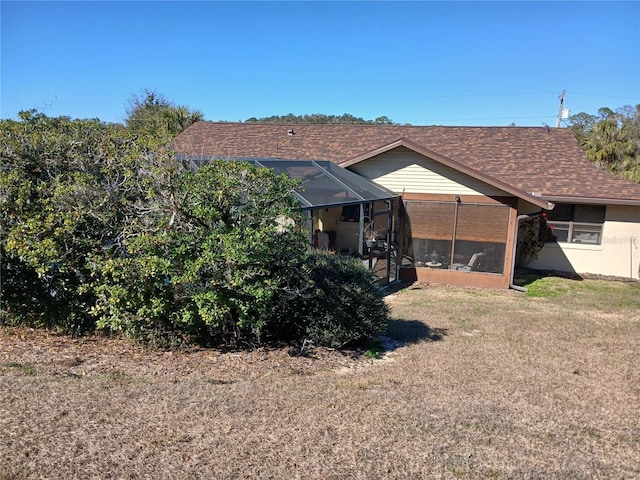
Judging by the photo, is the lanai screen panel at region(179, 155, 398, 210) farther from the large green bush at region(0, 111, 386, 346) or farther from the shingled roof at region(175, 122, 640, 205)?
the large green bush at region(0, 111, 386, 346)

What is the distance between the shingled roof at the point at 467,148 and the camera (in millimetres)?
15602

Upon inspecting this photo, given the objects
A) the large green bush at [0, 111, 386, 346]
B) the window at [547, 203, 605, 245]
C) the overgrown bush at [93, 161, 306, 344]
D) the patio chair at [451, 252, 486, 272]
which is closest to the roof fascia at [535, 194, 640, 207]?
the window at [547, 203, 605, 245]

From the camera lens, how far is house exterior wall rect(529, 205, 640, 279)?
15.6 m

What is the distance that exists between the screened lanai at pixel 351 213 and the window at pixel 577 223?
5.69 meters

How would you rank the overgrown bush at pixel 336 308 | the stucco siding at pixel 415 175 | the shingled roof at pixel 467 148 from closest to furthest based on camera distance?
the overgrown bush at pixel 336 308 → the stucco siding at pixel 415 175 → the shingled roof at pixel 467 148

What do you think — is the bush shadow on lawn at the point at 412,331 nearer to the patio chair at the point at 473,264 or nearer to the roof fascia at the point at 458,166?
the patio chair at the point at 473,264

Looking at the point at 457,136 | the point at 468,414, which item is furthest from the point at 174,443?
the point at 457,136

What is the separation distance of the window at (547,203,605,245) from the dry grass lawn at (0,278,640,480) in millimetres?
8338

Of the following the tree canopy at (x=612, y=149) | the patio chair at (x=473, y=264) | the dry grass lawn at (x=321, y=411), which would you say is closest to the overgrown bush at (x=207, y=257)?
→ the dry grass lawn at (x=321, y=411)

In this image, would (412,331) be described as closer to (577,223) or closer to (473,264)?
(473,264)

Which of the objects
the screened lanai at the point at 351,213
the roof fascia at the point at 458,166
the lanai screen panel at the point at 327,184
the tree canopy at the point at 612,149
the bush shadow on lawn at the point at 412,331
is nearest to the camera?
the bush shadow on lawn at the point at 412,331

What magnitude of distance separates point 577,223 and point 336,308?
38.9ft

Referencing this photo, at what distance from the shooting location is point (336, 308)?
757 cm

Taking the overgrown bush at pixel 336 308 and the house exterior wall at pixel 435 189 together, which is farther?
the house exterior wall at pixel 435 189
